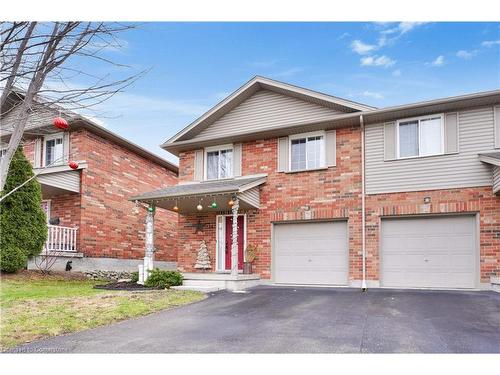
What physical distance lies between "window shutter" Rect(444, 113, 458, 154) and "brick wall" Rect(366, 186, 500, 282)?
112 centimetres

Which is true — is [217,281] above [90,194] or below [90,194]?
below

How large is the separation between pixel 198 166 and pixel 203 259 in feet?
10.5

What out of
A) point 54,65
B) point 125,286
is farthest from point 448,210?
point 54,65

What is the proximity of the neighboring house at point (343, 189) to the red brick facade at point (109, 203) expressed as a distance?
3.44 m

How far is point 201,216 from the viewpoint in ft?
48.6

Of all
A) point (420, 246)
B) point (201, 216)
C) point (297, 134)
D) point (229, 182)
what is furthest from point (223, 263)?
point (420, 246)

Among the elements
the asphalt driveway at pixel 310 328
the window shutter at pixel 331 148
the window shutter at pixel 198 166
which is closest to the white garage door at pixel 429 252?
the asphalt driveway at pixel 310 328

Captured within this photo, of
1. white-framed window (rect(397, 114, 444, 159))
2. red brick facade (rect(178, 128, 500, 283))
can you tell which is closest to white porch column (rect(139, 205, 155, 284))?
red brick facade (rect(178, 128, 500, 283))

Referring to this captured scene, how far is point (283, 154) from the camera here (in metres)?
13.9

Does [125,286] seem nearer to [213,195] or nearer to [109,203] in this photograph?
[213,195]

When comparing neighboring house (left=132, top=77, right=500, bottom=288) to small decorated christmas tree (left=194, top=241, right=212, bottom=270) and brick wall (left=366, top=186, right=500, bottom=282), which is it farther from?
small decorated christmas tree (left=194, top=241, right=212, bottom=270)

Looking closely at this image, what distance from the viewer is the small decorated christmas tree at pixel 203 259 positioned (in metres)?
14.4

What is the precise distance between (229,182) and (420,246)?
19.5 feet

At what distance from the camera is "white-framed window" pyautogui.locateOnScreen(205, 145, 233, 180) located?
48.7ft
